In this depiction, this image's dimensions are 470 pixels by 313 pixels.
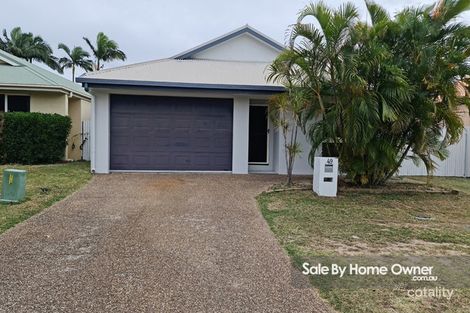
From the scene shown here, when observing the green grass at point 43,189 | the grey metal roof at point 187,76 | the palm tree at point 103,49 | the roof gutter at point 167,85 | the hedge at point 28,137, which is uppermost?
the palm tree at point 103,49

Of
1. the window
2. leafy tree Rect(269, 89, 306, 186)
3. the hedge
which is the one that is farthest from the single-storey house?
the window

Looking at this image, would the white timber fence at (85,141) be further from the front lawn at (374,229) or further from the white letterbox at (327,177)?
the white letterbox at (327,177)

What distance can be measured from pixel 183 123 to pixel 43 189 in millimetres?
4916

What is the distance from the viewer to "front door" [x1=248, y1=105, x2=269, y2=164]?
529 inches

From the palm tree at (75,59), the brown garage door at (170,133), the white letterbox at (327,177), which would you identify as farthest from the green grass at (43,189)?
the palm tree at (75,59)

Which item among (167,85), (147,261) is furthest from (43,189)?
(147,261)

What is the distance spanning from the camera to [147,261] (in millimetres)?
4703

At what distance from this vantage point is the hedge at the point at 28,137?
46.3 feet

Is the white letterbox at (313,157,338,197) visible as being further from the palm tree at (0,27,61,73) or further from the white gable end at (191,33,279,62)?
the palm tree at (0,27,61,73)

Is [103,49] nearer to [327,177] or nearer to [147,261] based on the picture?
[327,177]

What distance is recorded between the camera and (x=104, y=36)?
3181cm

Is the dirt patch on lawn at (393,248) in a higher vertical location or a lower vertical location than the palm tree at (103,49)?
lower

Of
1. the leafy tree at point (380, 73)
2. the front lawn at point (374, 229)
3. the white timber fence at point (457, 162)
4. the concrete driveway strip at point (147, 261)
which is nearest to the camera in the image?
the concrete driveway strip at point (147, 261)

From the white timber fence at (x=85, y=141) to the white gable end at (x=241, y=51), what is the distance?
18.8ft
